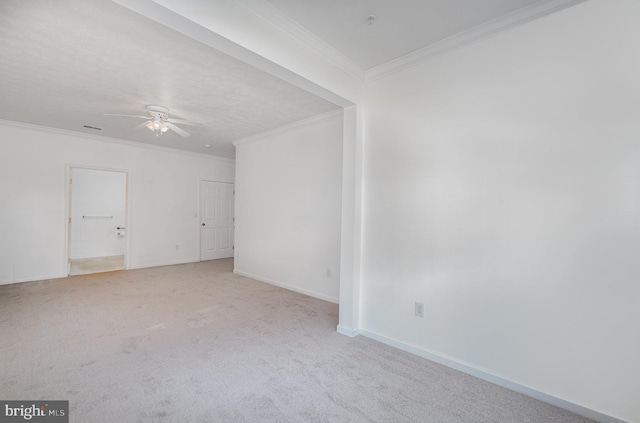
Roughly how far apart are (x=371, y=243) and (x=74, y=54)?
3275mm

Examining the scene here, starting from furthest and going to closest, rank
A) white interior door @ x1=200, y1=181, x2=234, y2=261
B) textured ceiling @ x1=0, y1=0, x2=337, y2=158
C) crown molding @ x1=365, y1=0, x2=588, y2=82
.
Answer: white interior door @ x1=200, y1=181, x2=234, y2=261 < textured ceiling @ x1=0, y1=0, x2=337, y2=158 < crown molding @ x1=365, y1=0, x2=588, y2=82

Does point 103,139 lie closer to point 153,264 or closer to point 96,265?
point 153,264

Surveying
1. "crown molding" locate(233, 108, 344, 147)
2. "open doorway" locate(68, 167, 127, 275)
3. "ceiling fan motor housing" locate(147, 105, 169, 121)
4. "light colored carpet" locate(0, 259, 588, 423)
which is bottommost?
"light colored carpet" locate(0, 259, 588, 423)

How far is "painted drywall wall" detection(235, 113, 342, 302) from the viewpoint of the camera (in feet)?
13.5

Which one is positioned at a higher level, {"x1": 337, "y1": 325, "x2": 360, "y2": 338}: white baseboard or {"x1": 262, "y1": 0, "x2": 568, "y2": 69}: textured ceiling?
{"x1": 262, "y1": 0, "x2": 568, "y2": 69}: textured ceiling

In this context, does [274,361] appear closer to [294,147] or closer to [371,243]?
[371,243]

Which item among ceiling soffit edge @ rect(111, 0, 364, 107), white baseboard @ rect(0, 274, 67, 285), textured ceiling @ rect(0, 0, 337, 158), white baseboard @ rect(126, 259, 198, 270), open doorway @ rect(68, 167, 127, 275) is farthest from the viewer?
open doorway @ rect(68, 167, 127, 275)

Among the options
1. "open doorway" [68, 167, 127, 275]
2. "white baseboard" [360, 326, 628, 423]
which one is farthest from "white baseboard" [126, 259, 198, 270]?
"white baseboard" [360, 326, 628, 423]

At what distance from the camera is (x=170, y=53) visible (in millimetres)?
2561

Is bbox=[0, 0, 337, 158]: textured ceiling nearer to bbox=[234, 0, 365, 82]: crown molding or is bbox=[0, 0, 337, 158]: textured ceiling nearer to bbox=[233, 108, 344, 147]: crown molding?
bbox=[233, 108, 344, 147]: crown molding

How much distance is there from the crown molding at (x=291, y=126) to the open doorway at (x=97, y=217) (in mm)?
3639

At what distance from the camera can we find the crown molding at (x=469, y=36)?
194cm

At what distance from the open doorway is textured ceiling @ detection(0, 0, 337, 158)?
3.03 meters

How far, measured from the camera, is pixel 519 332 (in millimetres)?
2025
